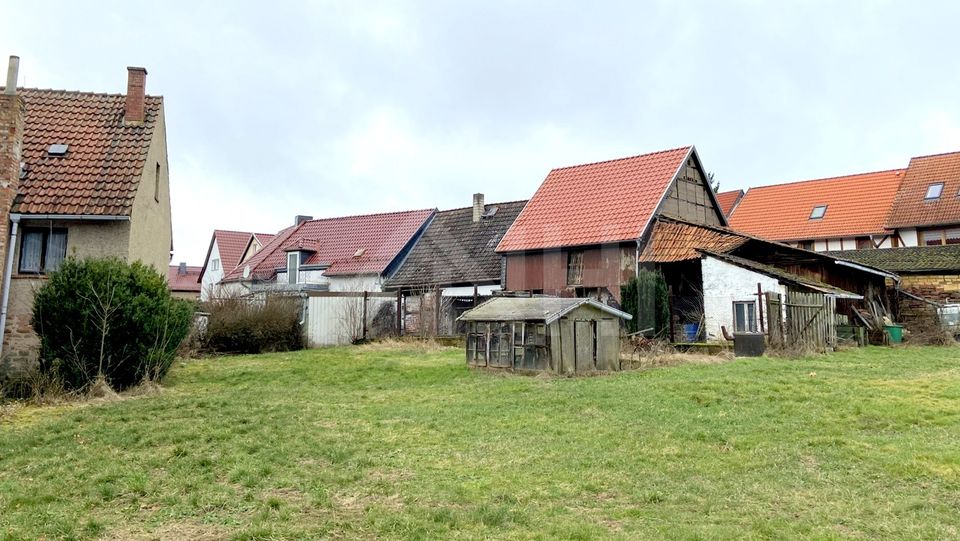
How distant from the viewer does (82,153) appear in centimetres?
1723

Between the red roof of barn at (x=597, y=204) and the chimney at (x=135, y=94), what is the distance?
16.0 meters

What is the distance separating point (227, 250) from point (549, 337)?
38.3 metres

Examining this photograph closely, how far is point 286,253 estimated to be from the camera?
128ft

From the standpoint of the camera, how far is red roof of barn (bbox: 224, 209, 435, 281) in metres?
35.5

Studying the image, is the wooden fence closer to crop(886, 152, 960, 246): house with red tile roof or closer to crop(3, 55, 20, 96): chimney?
crop(3, 55, 20, 96): chimney

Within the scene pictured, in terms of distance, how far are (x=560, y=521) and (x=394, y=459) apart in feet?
9.80

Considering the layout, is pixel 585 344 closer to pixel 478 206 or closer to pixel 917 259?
pixel 478 206

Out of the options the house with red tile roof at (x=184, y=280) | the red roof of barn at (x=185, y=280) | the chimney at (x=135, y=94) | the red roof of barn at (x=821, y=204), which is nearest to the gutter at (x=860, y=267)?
the red roof of barn at (x=821, y=204)

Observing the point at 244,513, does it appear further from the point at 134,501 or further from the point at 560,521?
the point at 560,521

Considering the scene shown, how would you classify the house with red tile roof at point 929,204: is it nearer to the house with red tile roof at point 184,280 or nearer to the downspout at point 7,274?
the downspout at point 7,274

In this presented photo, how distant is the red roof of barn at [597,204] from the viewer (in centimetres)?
2781

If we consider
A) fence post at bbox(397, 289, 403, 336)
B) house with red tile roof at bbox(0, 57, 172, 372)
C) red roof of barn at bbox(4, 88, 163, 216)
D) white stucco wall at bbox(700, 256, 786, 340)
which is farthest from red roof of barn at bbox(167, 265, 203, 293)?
white stucco wall at bbox(700, 256, 786, 340)

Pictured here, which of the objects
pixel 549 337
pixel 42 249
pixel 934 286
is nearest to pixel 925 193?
pixel 934 286

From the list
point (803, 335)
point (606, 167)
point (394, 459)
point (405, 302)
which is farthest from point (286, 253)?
point (394, 459)
